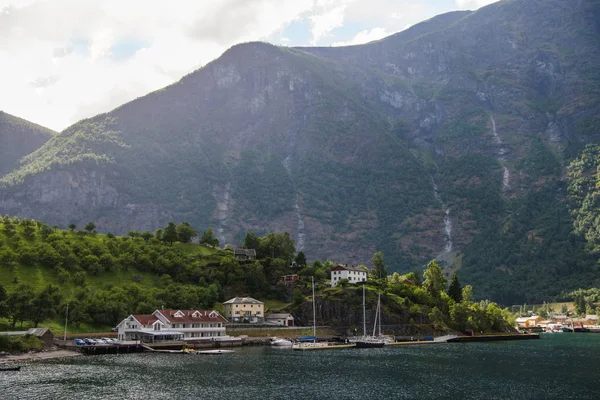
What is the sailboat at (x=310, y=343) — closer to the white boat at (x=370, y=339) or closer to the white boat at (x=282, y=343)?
the white boat at (x=282, y=343)

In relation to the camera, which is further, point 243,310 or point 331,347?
point 243,310

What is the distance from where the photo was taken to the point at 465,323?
187000mm

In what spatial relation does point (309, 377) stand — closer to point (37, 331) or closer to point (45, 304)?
point (37, 331)

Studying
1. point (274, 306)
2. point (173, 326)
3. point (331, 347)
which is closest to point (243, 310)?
point (274, 306)

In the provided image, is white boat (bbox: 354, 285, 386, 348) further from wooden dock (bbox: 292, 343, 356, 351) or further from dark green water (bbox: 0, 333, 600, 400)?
dark green water (bbox: 0, 333, 600, 400)

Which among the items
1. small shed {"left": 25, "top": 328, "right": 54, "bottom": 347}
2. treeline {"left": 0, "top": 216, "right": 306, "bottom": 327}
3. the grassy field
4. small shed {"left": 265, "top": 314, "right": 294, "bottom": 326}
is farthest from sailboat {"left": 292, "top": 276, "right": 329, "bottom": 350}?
small shed {"left": 25, "top": 328, "right": 54, "bottom": 347}

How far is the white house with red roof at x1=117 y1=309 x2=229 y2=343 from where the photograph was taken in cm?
13980

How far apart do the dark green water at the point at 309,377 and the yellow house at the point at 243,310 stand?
37.5 m

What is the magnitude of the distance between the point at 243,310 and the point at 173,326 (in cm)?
2723

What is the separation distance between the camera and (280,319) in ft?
552

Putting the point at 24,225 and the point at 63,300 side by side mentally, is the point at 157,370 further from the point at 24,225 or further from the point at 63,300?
the point at 24,225

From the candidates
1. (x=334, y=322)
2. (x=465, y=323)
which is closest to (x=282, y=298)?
(x=334, y=322)

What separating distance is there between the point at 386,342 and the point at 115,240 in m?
90.9

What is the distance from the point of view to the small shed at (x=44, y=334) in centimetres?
12219
